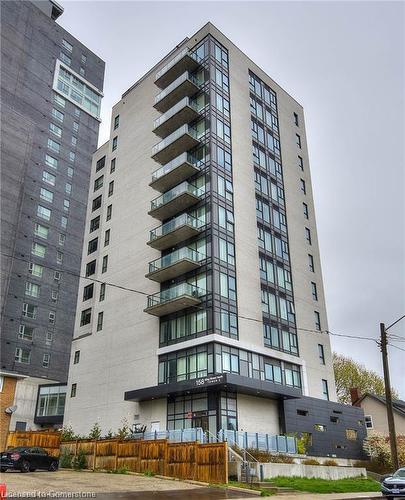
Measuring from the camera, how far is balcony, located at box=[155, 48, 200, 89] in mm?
45438

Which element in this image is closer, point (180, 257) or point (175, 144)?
point (180, 257)

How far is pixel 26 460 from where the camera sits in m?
25.2

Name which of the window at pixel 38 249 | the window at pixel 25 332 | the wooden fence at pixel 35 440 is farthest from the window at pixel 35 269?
the wooden fence at pixel 35 440

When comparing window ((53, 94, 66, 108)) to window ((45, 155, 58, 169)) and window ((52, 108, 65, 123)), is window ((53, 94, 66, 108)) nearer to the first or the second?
window ((52, 108, 65, 123))

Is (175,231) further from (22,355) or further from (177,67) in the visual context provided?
(22,355)

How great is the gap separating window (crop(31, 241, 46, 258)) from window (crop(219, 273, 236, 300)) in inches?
1393

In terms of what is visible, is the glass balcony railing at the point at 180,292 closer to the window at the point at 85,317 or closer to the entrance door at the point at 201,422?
the entrance door at the point at 201,422

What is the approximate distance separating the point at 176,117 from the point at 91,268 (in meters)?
18.0

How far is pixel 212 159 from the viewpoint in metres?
41.2

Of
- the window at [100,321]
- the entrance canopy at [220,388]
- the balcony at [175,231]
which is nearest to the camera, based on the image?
the entrance canopy at [220,388]

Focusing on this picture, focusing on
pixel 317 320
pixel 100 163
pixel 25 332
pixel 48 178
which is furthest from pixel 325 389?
pixel 48 178

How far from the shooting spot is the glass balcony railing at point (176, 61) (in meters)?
45.2

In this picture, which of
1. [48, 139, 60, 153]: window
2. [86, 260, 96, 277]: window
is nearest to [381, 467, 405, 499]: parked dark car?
[86, 260, 96, 277]: window

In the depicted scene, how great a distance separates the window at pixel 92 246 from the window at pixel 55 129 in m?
29.4
